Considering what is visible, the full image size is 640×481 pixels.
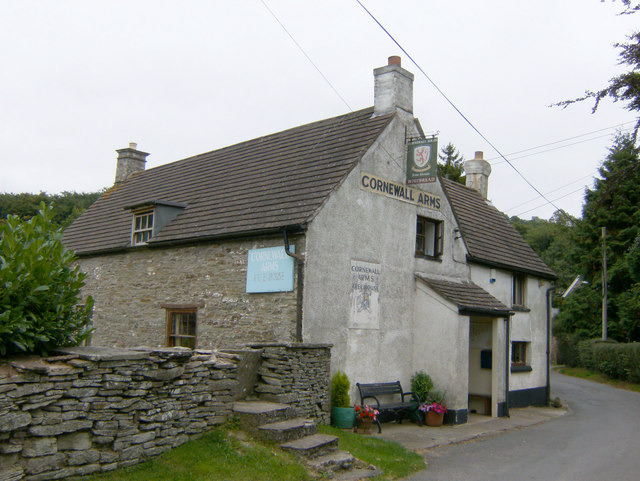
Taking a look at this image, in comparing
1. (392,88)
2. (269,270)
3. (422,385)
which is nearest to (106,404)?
(269,270)

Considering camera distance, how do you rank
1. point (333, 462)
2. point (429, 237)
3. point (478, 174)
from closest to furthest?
1. point (333, 462)
2. point (429, 237)
3. point (478, 174)

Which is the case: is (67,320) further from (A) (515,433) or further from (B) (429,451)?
(A) (515,433)

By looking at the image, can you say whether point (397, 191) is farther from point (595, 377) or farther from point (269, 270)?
point (595, 377)

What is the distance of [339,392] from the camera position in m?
12.0

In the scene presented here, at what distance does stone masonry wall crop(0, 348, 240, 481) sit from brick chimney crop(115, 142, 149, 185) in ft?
55.6

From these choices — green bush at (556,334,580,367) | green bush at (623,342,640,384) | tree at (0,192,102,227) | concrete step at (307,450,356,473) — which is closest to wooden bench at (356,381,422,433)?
concrete step at (307,450,356,473)

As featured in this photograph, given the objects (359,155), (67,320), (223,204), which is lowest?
(67,320)

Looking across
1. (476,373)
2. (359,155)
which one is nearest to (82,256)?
(359,155)

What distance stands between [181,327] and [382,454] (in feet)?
22.2

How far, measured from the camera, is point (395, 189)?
1444 centimetres

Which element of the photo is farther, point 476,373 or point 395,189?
point 476,373

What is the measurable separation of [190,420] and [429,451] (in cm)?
486

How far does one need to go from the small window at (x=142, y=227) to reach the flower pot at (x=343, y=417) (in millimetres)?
7731

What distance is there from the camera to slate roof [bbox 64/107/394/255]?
13.2 meters
